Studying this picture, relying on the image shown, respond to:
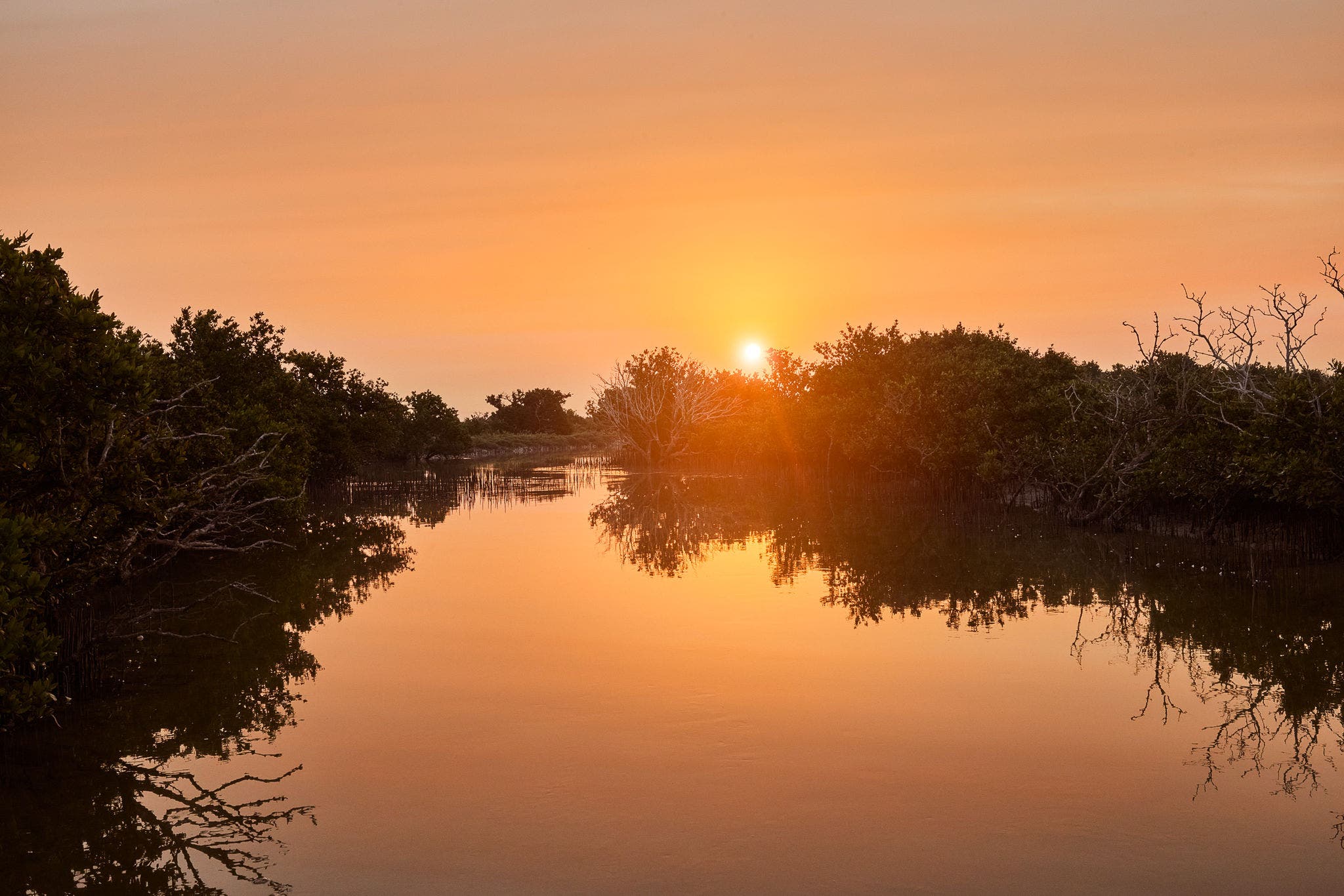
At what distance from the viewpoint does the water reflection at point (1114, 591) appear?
1099 cm

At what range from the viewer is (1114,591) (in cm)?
1825

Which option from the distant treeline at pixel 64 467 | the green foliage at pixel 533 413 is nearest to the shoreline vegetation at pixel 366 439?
the distant treeline at pixel 64 467

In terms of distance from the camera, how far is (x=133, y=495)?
1344cm

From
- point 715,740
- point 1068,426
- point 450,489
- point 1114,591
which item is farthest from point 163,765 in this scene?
point 450,489

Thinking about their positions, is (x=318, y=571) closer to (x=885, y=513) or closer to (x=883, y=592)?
(x=883, y=592)

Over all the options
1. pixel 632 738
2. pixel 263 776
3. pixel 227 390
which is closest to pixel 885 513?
pixel 227 390

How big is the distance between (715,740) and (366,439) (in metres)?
40.4

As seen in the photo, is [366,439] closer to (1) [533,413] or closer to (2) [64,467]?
(2) [64,467]

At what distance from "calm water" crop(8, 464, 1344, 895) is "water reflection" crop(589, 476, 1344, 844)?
0.27 feet

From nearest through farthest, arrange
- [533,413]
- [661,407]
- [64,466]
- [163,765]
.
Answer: [163,765] < [64,466] < [661,407] < [533,413]

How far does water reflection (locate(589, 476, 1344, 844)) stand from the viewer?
11.0 meters

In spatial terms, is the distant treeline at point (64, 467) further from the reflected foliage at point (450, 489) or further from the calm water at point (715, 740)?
the reflected foliage at point (450, 489)

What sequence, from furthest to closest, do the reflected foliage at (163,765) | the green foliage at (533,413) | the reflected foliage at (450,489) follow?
the green foliage at (533,413), the reflected foliage at (450,489), the reflected foliage at (163,765)

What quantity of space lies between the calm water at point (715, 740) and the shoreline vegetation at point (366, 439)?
1.64m
